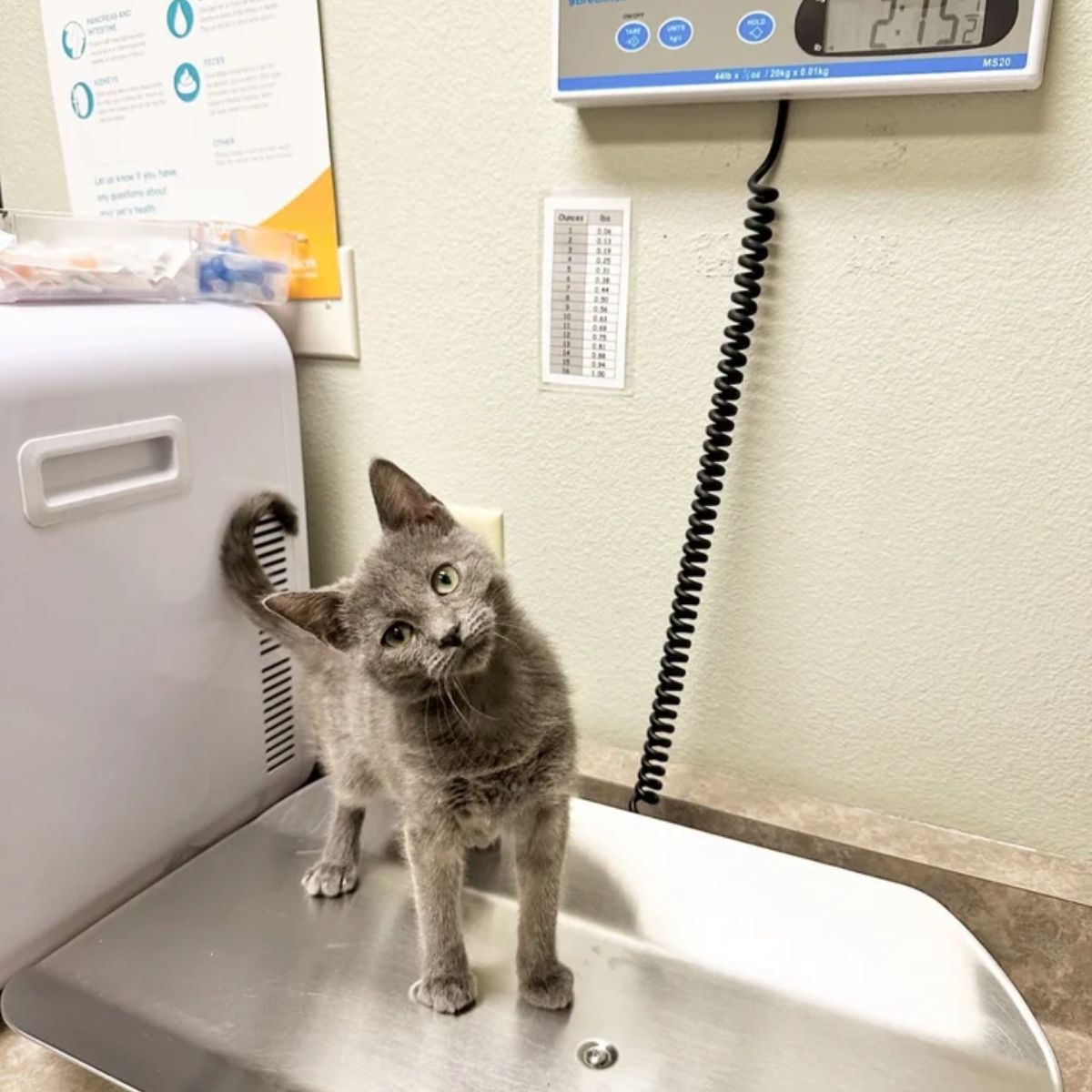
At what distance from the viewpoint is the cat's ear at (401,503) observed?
2.06 feet

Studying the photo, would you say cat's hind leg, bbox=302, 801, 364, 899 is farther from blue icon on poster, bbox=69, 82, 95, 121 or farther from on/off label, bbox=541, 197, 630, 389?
blue icon on poster, bbox=69, 82, 95, 121

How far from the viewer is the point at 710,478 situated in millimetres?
735

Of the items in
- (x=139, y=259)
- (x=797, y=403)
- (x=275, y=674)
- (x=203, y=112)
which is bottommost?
(x=275, y=674)

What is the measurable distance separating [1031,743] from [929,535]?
0.19 meters

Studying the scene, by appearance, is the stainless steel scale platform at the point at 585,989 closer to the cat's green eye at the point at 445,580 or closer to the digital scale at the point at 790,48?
the cat's green eye at the point at 445,580

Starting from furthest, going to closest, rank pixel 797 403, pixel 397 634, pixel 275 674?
pixel 275 674 < pixel 797 403 < pixel 397 634

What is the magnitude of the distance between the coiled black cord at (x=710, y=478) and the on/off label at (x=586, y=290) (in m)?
0.10

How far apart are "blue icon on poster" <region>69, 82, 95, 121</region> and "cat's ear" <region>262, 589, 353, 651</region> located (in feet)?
2.22

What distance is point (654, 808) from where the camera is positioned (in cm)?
81

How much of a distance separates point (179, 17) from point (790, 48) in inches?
23.6

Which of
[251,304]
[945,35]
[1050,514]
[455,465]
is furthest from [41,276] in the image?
[1050,514]

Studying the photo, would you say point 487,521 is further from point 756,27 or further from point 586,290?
point 756,27

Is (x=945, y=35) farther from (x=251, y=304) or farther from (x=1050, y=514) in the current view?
(x=251, y=304)

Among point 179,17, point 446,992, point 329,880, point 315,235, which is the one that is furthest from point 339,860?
point 179,17
